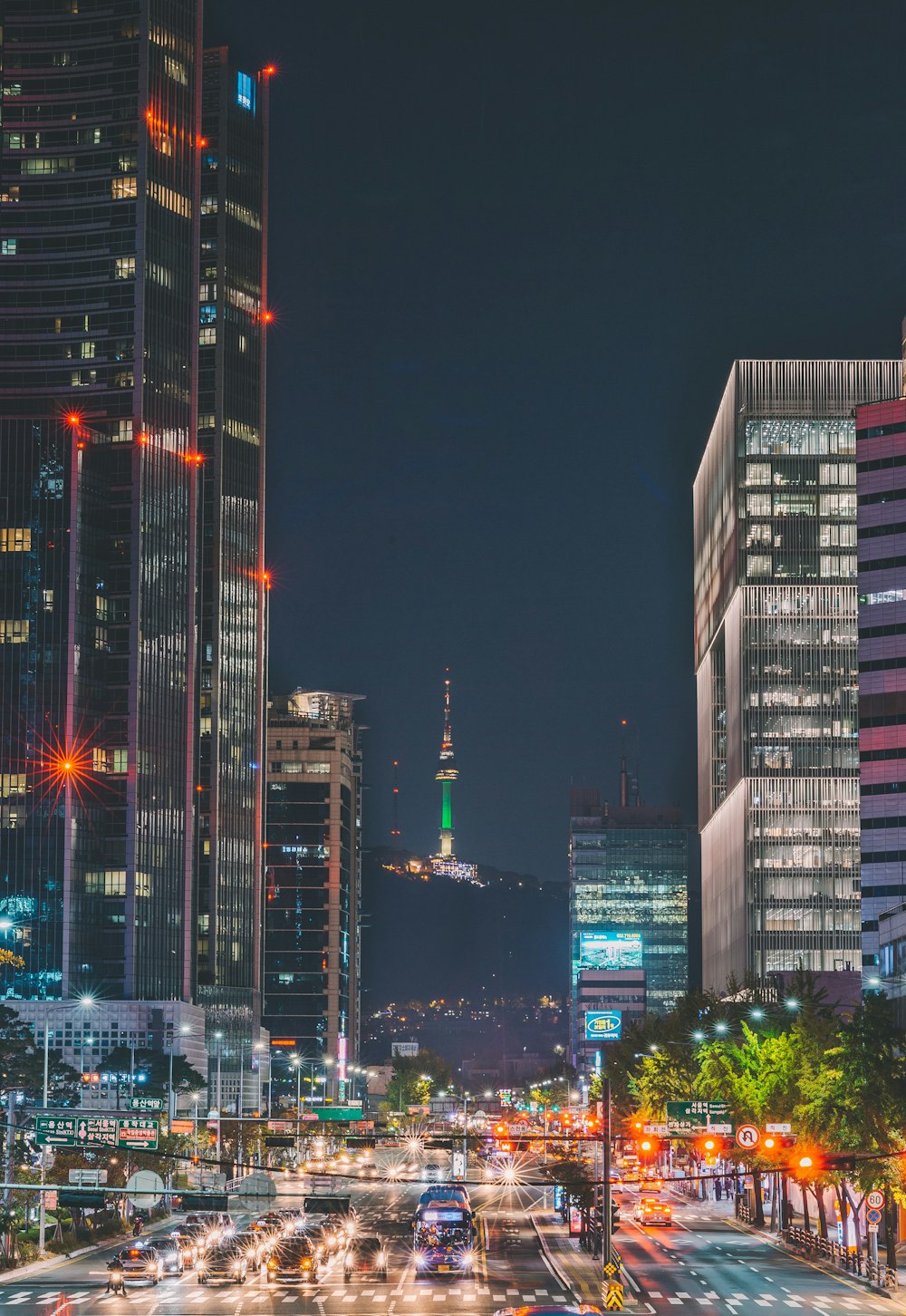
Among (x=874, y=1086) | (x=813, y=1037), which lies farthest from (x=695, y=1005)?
(x=874, y=1086)

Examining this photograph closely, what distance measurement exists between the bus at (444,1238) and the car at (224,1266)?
30.0 ft

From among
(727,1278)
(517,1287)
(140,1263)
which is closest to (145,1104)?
(140,1263)

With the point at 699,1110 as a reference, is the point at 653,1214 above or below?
below

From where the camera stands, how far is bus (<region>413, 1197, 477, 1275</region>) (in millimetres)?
97312

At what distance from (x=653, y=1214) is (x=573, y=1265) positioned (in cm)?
4190

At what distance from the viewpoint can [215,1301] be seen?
83.5m

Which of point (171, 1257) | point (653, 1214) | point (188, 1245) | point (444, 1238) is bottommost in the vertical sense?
point (653, 1214)

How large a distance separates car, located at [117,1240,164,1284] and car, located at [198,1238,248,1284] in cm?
241

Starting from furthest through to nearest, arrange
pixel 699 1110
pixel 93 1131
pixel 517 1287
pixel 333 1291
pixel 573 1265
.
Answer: pixel 699 1110 < pixel 573 1265 < pixel 333 1291 < pixel 517 1287 < pixel 93 1131

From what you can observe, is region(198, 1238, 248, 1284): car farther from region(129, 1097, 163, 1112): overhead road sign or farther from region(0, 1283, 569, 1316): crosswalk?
region(129, 1097, 163, 1112): overhead road sign

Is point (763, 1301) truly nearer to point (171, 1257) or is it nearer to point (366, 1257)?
point (366, 1257)

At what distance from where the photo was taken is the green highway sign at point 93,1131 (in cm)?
7619

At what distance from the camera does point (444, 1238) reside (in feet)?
324

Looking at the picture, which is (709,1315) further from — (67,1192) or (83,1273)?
(83,1273)
